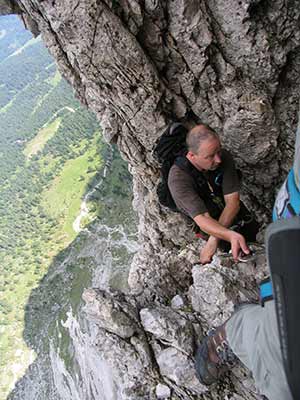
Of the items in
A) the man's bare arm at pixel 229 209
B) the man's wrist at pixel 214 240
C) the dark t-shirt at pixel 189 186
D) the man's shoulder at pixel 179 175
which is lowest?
the man's wrist at pixel 214 240

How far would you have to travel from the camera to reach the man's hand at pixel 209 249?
329 inches

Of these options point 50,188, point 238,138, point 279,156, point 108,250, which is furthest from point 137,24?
point 50,188

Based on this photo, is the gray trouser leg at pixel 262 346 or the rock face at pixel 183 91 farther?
the rock face at pixel 183 91

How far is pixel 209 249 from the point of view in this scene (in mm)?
8586

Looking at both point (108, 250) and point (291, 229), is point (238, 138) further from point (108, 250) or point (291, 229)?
point (108, 250)

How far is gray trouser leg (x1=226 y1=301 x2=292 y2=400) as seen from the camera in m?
4.84

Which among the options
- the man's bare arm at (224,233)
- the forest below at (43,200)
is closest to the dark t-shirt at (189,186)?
the man's bare arm at (224,233)

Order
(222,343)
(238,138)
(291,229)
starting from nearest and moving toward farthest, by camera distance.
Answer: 1. (291,229)
2. (222,343)
3. (238,138)

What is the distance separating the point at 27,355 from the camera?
90.4 m

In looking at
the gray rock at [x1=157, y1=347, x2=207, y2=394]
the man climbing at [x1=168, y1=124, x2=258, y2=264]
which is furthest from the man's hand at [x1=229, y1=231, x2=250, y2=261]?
the gray rock at [x1=157, y1=347, x2=207, y2=394]

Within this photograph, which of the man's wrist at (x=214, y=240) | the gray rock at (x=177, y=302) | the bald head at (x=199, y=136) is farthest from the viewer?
the gray rock at (x=177, y=302)

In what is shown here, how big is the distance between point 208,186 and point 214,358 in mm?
3184

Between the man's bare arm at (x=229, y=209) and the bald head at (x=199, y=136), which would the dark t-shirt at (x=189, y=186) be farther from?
the bald head at (x=199, y=136)

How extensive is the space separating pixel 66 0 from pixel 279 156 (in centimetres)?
608
